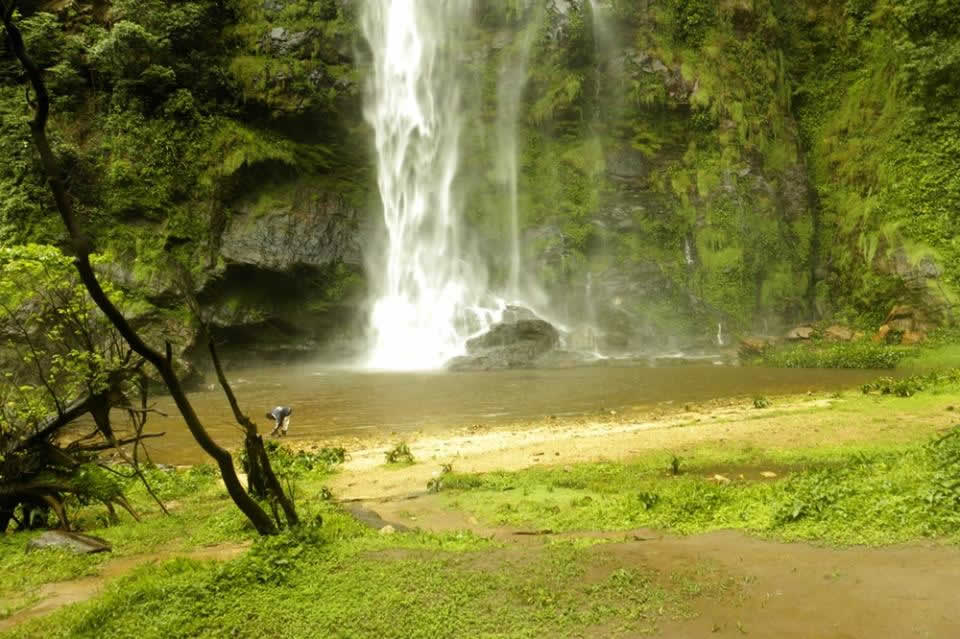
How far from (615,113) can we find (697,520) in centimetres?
2651

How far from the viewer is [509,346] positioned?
74.9 feet

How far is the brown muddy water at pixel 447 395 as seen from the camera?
1381 centimetres

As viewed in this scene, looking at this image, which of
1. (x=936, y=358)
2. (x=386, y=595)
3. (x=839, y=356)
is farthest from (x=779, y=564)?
(x=936, y=358)

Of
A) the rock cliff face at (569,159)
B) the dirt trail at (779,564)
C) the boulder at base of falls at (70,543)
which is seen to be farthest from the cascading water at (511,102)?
the boulder at base of falls at (70,543)

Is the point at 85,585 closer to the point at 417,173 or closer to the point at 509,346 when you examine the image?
the point at 509,346

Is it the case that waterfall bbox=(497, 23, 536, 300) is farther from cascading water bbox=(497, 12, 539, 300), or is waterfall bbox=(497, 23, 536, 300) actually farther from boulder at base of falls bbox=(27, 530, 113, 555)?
boulder at base of falls bbox=(27, 530, 113, 555)

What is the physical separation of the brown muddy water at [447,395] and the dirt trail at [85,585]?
5863mm

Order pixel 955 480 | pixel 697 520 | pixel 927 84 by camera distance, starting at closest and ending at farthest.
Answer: pixel 955 480 → pixel 697 520 → pixel 927 84

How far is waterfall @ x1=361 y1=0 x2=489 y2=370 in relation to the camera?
90.6ft

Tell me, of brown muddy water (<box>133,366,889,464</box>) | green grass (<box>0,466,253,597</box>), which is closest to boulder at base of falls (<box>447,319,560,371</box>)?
brown muddy water (<box>133,366,889,464</box>)

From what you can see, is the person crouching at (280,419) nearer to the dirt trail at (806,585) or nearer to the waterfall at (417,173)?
the dirt trail at (806,585)

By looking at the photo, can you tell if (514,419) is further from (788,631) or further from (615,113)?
(615,113)

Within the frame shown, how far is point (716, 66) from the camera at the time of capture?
2870 cm

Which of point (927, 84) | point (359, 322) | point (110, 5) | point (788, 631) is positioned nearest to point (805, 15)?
point (927, 84)
